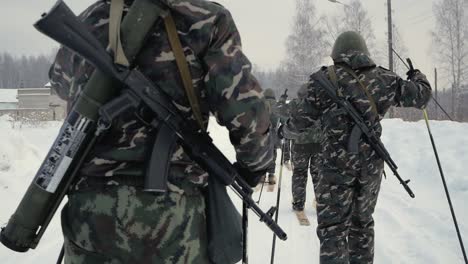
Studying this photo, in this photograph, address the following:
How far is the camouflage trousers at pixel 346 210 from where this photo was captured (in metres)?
3.35

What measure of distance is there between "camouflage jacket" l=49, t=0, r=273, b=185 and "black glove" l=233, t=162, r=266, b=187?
0.21m

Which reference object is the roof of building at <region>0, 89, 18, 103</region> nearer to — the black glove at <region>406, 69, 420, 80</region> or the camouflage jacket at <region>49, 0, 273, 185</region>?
the black glove at <region>406, 69, 420, 80</region>

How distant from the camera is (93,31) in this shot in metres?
1.62

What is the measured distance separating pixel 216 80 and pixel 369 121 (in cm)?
216

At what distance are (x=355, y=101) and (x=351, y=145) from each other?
38cm

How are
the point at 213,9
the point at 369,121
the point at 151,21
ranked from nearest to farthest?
the point at 151,21 → the point at 213,9 → the point at 369,121

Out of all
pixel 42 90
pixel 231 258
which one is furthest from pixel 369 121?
pixel 42 90

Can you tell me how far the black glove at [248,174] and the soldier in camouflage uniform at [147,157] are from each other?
256mm

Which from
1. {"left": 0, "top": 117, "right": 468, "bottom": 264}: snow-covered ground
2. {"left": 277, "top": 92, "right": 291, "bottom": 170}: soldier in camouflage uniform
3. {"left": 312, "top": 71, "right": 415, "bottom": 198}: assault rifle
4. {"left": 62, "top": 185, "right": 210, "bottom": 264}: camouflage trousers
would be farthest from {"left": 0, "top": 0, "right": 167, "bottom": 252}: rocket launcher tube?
{"left": 277, "top": 92, "right": 291, "bottom": 170}: soldier in camouflage uniform

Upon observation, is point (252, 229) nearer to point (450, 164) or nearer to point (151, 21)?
point (151, 21)

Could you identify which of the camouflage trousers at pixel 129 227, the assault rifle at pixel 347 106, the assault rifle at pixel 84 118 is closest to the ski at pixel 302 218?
the assault rifle at pixel 347 106

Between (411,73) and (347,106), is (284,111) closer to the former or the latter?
(411,73)

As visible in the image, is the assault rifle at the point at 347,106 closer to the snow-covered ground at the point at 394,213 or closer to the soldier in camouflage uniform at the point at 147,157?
the snow-covered ground at the point at 394,213

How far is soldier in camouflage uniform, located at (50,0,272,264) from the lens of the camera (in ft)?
5.06
